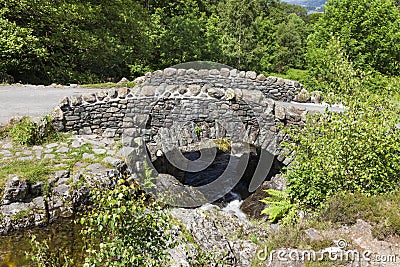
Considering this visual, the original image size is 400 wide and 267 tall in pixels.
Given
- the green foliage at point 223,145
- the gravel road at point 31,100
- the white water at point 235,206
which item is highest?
the gravel road at point 31,100

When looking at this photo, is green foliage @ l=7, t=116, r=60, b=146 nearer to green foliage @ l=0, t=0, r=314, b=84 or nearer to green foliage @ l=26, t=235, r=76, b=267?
green foliage @ l=26, t=235, r=76, b=267

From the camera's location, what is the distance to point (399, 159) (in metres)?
5.20

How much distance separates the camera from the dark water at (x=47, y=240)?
568cm

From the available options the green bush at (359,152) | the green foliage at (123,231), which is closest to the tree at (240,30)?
the green bush at (359,152)

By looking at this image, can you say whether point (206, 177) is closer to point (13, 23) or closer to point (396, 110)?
point (396, 110)

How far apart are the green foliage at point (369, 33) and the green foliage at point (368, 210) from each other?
12643mm

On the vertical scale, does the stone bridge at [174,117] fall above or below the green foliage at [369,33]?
below

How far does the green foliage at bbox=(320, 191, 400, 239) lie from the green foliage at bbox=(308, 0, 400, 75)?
12643 mm

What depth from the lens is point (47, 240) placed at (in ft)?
20.2

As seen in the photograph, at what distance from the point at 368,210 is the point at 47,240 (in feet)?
16.6

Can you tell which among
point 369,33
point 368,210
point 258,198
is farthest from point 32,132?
point 369,33

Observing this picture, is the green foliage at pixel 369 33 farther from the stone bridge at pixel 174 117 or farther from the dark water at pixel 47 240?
the dark water at pixel 47 240

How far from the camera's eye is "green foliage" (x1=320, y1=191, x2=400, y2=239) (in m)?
4.34

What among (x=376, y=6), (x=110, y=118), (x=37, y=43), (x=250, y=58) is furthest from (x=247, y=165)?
(x=250, y=58)
